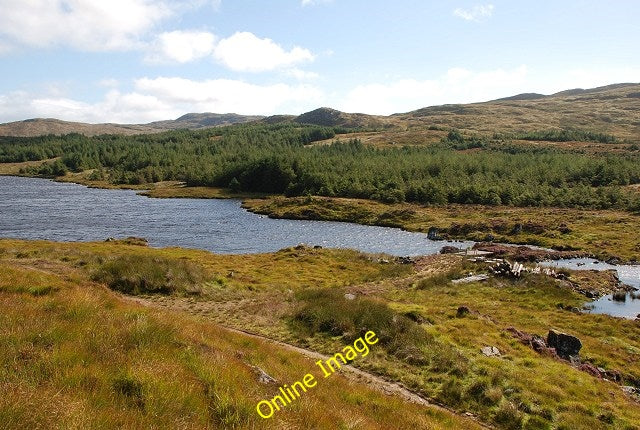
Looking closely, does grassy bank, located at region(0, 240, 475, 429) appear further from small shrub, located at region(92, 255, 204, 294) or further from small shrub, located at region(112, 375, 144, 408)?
small shrub, located at region(92, 255, 204, 294)

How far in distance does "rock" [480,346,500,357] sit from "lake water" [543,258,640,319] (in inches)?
896

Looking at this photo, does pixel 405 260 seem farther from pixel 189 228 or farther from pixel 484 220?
pixel 189 228

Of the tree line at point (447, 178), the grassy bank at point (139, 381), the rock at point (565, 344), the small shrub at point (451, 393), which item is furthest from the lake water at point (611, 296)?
the tree line at point (447, 178)

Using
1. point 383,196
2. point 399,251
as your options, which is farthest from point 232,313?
point 383,196

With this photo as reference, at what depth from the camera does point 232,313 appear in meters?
27.9

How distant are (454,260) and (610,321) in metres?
22.7

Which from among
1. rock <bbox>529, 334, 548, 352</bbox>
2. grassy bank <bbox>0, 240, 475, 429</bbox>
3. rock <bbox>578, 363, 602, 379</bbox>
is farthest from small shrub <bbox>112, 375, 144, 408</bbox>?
rock <bbox>578, 363, 602, 379</bbox>

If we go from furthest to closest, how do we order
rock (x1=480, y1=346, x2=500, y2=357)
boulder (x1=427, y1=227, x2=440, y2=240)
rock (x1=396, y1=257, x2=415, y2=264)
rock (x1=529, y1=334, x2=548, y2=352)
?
boulder (x1=427, y1=227, x2=440, y2=240) < rock (x1=396, y1=257, x2=415, y2=264) < rock (x1=529, y1=334, x2=548, y2=352) < rock (x1=480, y1=346, x2=500, y2=357)

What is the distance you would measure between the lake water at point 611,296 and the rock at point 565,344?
56.9 feet

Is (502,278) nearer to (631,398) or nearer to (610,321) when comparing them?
(610,321)

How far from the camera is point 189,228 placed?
92.9 meters

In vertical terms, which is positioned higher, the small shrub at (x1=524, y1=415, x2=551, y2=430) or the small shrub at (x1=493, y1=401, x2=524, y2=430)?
the small shrub at (x1=493, y1=401, x2=524, y2=430)

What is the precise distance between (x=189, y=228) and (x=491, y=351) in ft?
256

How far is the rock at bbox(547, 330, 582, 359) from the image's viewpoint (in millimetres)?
26438
